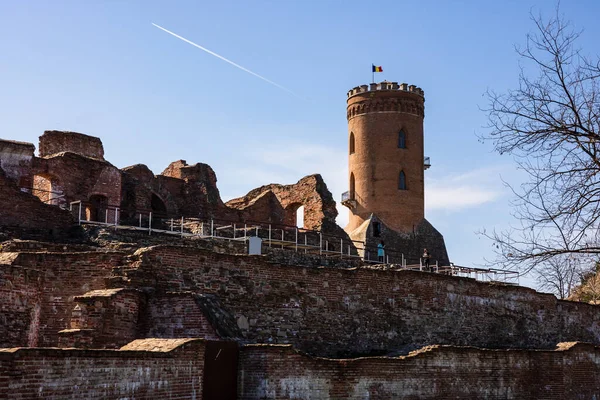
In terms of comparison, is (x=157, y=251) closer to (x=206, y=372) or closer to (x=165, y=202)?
(x=206, y=372)

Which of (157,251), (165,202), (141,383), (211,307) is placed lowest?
(141,383)

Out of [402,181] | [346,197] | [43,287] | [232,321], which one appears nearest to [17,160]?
[43,287]

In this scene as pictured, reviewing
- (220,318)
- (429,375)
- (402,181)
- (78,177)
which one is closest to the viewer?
(220,318)

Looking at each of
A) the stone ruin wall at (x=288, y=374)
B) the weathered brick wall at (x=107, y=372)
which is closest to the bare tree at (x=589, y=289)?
the stone ruin wall at (x=288, y=374)

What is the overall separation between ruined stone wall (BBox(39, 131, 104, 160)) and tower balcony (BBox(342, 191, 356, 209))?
1705cm

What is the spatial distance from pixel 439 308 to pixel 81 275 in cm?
1042

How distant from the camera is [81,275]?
49.9ft

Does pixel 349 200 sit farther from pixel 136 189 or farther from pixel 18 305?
pixel 18 305

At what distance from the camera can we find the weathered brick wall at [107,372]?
9.09 m

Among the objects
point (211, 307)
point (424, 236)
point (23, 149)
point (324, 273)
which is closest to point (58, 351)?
point (211, 307)

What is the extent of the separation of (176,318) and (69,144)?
17.8 metres

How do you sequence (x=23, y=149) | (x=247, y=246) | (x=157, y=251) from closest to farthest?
(x=157, y=251) → (x=247, y=246) → (x=23, y=149)

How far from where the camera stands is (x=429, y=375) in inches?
653

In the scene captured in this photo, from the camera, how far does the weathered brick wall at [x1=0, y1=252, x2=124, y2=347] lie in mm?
14172
